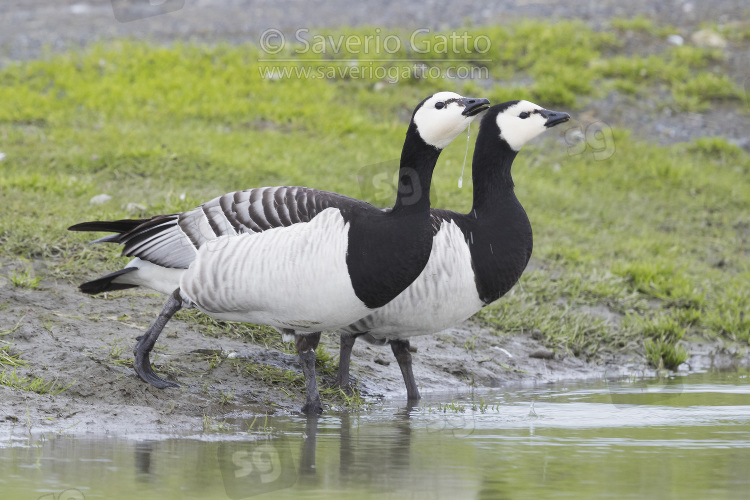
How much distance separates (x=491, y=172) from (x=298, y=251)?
5.89ft

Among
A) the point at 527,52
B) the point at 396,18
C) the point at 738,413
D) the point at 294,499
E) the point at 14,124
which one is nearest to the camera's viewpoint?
the point at 294,499

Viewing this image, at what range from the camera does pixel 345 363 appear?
6309mm

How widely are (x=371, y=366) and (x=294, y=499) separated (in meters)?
3.34

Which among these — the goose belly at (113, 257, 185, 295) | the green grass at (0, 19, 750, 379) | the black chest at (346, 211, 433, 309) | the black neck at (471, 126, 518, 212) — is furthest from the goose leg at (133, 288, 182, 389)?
the black neck at (471, 126, 518, 212)

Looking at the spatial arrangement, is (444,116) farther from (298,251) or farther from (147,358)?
(147,358)

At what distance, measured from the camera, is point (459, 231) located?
20.4 feet

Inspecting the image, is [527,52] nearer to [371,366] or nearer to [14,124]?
[14,124]

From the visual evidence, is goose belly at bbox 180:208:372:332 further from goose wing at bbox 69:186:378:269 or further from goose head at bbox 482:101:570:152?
goose head at bbox 482:101:570:152

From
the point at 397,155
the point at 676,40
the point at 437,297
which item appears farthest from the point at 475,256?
the point at 676,40

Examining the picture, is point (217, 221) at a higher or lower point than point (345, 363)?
higher

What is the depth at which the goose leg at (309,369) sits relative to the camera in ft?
18.8

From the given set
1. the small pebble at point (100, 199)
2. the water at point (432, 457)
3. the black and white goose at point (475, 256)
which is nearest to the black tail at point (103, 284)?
the water at point (432, 457)

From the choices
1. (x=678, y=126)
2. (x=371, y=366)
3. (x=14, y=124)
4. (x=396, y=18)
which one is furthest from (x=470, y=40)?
(x=371, y=366)

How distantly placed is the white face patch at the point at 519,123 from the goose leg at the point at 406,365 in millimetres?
1528
